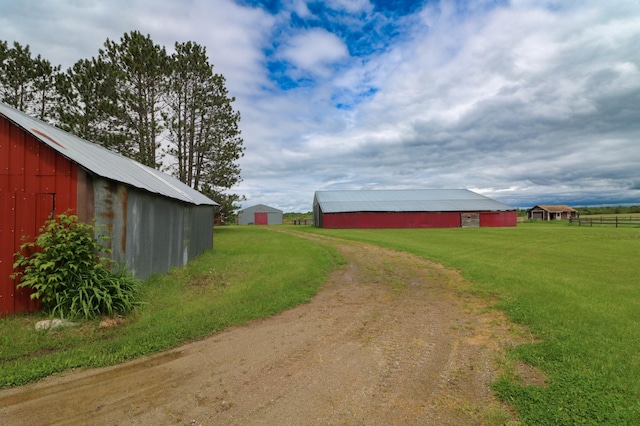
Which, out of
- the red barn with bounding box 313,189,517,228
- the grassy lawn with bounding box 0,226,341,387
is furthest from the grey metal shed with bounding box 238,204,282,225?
the grassy lawn with bounding box 0,226,341,387

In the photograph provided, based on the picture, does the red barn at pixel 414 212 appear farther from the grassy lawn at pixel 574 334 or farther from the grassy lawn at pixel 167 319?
the grassy lawn at pixel 167 319

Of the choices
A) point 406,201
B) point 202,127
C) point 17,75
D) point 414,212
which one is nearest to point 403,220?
point 414,212

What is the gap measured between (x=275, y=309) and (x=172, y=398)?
3.68 meters

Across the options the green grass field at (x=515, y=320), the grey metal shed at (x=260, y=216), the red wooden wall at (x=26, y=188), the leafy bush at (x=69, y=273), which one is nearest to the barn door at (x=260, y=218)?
the grey metal shed at (x=260, y=216)

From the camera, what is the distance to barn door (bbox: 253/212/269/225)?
241 feet

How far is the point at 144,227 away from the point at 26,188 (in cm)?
301

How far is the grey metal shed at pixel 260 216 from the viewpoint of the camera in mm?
73688

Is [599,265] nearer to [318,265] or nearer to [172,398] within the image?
[318,265]

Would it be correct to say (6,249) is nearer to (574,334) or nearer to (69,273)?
(69,273)

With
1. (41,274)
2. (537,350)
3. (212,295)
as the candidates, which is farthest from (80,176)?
(537,350)

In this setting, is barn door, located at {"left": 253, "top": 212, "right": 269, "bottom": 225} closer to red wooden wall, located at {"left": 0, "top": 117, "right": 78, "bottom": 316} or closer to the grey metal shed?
the grey metal shed

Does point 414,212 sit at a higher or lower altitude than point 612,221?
higher

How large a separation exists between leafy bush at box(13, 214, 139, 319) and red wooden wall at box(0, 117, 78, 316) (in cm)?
27

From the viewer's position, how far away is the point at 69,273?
675 centimetres
